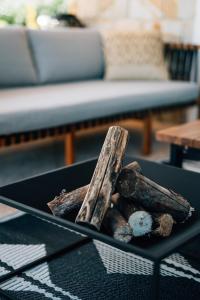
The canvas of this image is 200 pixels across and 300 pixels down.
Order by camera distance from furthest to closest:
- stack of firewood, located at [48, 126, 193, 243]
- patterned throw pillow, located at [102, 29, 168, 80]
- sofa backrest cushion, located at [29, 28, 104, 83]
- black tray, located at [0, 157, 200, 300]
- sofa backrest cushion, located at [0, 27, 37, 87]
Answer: patterned throw pillow, located at [102, 29, 168, 80] < sofa backrest cushion, located at [29, 28, 104, 83] < sofa backrest cushion, located at [0, 27, 37, 87] < stack of firewood, located at [48, 126, 193, 243] < black tray, located at [0, 157, 200, 300]

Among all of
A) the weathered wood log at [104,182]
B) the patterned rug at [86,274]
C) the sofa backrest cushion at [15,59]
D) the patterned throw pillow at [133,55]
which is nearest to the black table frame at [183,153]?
the patterned rug at [86,274]

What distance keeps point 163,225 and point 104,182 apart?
183mm

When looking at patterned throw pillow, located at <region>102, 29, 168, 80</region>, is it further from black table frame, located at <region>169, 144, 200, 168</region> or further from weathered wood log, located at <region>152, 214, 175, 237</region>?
weathered wood log, located at <region>152, 214, 175, 237</region>

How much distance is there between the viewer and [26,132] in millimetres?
2240

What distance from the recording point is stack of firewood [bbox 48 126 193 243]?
3.54 feet

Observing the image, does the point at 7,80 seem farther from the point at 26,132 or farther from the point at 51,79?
the point at 26,132

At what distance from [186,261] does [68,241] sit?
0.44m

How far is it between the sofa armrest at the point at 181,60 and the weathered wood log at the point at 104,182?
217cm

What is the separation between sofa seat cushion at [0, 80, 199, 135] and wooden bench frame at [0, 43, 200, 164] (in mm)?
31

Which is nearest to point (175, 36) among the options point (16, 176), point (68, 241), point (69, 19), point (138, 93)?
point (69, 19)

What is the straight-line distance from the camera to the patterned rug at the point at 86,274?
135cm

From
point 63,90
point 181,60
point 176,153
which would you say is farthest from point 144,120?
point 176,153

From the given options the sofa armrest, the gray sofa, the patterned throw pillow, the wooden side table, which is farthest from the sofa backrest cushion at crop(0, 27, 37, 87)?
the wooden side table

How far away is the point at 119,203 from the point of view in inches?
46.3
